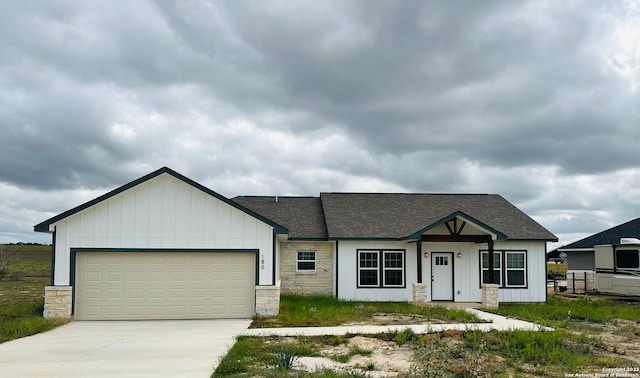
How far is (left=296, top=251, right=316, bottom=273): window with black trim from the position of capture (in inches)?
907

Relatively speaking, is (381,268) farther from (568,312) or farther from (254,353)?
(254,353)

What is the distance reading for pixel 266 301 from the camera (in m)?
16.7

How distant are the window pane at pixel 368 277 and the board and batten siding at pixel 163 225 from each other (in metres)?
6.20

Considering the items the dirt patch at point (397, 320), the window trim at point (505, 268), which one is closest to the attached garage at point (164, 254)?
the dirt patch at point (397, 320)

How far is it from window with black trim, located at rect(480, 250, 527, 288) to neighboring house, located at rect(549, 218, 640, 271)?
26.4 ft

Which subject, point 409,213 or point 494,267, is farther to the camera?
point 409,213

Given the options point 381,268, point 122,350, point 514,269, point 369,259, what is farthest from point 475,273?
point 122,350

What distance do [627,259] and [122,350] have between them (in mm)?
22399

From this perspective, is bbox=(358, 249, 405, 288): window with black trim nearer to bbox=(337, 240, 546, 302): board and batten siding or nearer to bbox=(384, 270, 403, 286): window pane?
bbox=(384, 270, 403, 286): window pane

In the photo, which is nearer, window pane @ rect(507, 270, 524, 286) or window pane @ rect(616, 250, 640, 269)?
window pane @ rect(507, 270, 524, 286)

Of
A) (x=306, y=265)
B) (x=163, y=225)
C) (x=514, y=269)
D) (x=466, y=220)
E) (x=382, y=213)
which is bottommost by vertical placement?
(x=514, y=269)

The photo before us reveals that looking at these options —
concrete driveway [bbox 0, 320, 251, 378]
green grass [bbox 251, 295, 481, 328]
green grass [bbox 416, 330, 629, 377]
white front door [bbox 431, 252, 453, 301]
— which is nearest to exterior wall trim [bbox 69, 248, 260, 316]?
concrete driveway [bbox 0, 320, 251, 378]

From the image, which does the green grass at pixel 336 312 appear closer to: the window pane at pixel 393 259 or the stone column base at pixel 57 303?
the window pane at pixel 393 259

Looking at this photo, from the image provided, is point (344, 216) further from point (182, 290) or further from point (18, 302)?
point (18, 302)
